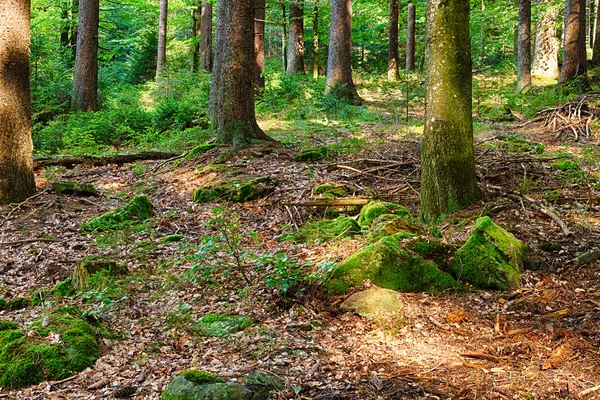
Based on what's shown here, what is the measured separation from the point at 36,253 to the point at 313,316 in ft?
14.4

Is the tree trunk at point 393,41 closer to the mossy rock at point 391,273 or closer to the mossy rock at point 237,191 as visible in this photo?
the mossy rock at point 237,191

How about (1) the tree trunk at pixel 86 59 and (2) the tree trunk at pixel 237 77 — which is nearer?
(2) the tree trunk at pixel 237 77

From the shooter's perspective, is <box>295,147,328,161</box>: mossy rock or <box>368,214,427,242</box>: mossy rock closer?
<box>368,214,427,242</box>: mossy rock

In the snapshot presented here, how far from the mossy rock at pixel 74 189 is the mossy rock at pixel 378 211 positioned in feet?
17.9

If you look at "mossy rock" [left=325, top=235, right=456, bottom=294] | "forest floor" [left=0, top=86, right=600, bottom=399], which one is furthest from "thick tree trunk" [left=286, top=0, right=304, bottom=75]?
"mossy rock" [left=325, top=235, right=456, bottom=294]

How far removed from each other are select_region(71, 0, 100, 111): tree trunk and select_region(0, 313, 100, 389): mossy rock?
48.4 feet

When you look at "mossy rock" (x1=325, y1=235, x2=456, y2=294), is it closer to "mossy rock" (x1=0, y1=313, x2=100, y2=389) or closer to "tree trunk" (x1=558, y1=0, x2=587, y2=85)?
"mossy rock" (x1=0, y1=313, x2=100, y2=389)

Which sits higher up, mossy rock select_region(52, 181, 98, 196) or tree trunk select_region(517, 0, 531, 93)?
tree trunk select_region(517, 0, 531, 93)

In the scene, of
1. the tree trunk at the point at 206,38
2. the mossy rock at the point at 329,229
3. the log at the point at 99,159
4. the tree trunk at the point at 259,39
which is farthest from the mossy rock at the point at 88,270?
the tree trunk at the point at 206,38

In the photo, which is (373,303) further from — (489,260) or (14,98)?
(14,98)

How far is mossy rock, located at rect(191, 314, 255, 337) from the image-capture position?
4713 mm

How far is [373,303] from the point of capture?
4.85m

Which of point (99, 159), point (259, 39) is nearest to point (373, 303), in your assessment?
point (99, 159)

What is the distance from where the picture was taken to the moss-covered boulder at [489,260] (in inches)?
206
